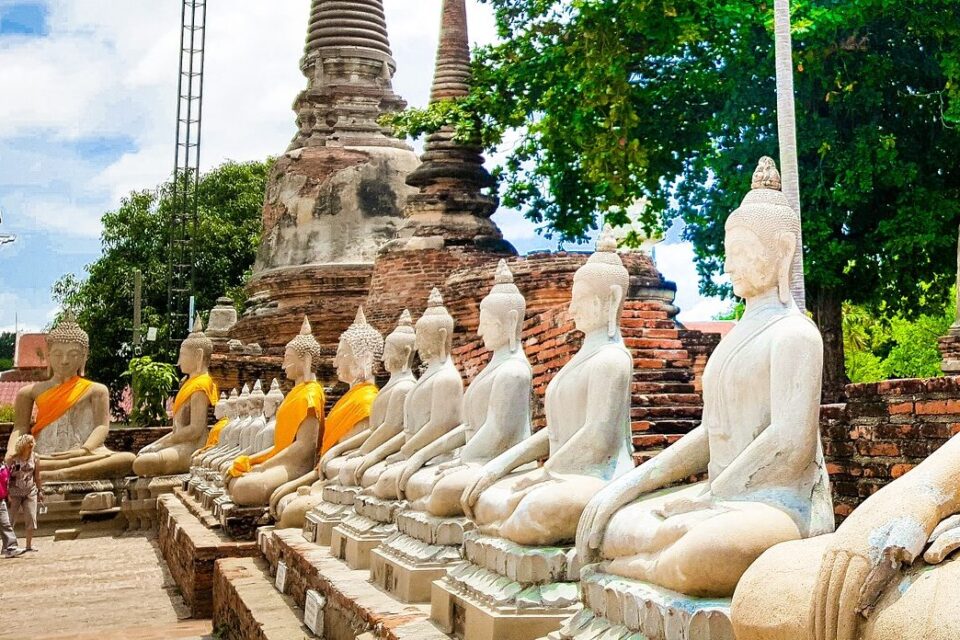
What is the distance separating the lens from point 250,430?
1231cm

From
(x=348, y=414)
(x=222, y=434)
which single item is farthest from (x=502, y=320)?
(x=222, y=434)

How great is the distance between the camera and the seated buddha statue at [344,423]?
28.4 ft

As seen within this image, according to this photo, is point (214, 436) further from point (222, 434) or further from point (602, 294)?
point (602, 294)

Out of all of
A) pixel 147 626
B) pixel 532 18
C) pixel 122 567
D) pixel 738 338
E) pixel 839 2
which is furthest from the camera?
pixel 532 18

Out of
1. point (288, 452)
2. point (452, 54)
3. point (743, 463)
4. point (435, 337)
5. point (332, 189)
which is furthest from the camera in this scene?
point (332, 189)

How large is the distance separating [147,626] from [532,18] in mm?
11632

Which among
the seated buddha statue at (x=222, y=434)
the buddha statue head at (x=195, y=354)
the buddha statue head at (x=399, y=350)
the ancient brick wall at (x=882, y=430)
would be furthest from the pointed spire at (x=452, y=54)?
the ancient brick wall at (x=882, y=430)

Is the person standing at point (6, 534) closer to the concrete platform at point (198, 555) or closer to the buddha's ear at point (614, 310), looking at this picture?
the concrete platform at point (198, 555)

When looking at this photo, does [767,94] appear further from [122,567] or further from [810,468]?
[810,468]

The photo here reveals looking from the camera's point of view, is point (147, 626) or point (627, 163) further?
point (627, 163)

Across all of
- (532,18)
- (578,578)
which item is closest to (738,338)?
(578,578)

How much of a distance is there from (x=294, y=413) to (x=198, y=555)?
1.31 metres

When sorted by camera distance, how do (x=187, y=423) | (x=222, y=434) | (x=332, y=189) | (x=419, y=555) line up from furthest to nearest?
(x=332, y=189) < (x=187, y=423) < (x=222, y=434) < (x=419, y=555)

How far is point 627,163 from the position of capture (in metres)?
15.3
